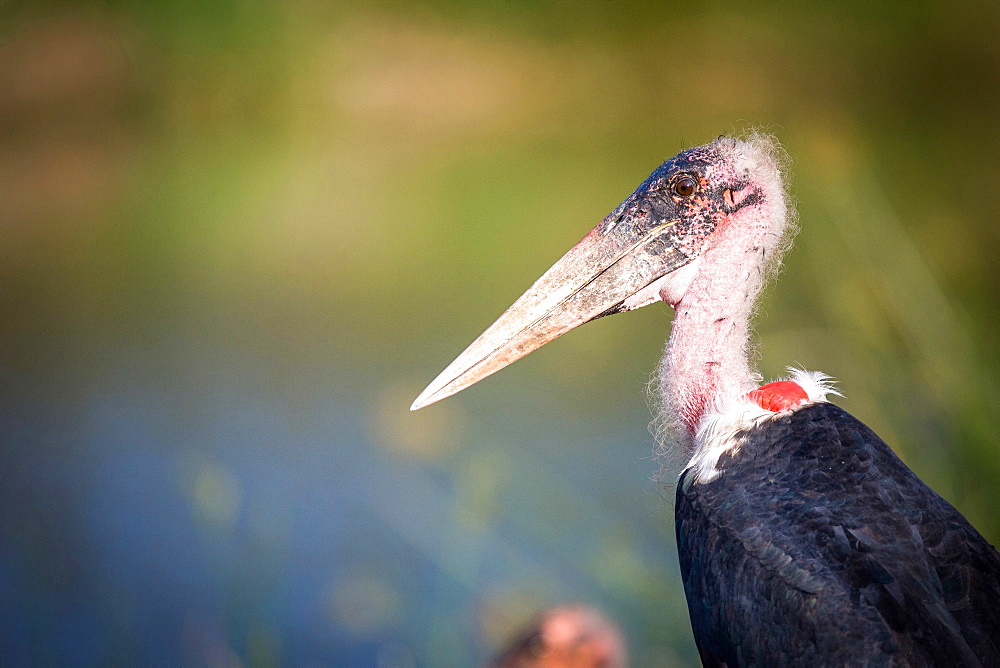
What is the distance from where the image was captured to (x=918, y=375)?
362 centimetres

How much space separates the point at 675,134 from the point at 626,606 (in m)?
3.00

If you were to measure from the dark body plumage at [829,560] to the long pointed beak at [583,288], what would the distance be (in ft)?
1.52

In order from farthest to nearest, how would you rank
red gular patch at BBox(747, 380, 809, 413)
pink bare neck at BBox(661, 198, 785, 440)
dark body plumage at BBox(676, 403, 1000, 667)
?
pink bare neck at BBox(661, 198, 785, 440)
red gular patch at BBox(747, 380, 809, 413)
dark body plumage at BBox(676, 403, 1000, 667)

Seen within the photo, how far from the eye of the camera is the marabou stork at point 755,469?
148cm

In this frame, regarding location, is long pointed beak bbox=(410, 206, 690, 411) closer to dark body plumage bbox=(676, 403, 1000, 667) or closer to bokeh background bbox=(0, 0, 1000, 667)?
dark body plumage bbox=(676, 403, 1000, 667)

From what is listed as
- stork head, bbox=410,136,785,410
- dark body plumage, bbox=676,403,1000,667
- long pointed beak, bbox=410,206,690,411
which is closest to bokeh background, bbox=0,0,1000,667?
stork head, bbox=410,136,785,410

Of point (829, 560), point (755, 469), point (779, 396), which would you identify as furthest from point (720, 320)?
point (829, 560)

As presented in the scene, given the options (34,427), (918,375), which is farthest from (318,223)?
(918,375)

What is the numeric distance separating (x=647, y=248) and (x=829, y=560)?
2.63 ft

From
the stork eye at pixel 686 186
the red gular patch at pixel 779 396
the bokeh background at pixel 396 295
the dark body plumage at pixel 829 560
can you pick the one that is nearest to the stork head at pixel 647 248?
the stork eye at pixel 686 186

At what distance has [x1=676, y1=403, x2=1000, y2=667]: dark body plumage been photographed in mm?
1459

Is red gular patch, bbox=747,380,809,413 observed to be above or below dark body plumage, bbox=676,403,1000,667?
above

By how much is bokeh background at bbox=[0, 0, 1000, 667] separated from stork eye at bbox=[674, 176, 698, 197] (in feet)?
3.95

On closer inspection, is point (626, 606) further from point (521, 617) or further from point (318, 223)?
point (318, 223)
